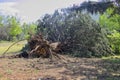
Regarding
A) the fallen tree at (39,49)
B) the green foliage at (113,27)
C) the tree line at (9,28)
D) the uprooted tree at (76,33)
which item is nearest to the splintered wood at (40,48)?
the fallen tree at (39,49)

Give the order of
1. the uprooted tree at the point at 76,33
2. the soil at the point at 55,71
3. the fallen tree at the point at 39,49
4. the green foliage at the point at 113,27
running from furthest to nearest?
1. the green foliage at the point at 113,27
2. the uprooted tree at the point at 76,33
3. the fallen tree at the point at 39,49
4. the soil at the point at 55,71

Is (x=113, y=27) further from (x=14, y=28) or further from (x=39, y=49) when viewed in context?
(x=14, y=28)

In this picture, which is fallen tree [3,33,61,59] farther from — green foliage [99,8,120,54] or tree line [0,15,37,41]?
tree line [0,15,37,41]

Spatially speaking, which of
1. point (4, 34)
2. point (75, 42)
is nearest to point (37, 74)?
point (75, 42)

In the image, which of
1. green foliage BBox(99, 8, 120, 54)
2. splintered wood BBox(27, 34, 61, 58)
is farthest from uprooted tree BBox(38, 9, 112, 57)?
splintered wood BBox(27, 34, 61, 58)

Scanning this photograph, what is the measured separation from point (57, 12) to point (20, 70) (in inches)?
392

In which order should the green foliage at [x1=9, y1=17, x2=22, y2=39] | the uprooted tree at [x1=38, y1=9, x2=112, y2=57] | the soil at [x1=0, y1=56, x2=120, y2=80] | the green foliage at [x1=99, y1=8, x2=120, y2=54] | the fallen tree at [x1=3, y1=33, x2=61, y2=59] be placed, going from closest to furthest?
the soil at [x1=0, y1=56, x2=120, y2=80] → the fallen tree at [x1=3, y1=33, x2=61, y2=59] → the uprooted tree at [x1=38, y1=9, x2=112, y2=57] → the green foliage at [x1=99, y1=8, x2=120, y2=54] → the green foliage at [x1=9, y1=17, x2=22, y2=39]

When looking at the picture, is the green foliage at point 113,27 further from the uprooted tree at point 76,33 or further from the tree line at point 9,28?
the tree line at point 9,28

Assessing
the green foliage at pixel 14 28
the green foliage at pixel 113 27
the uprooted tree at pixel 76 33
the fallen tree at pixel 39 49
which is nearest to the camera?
the fallen tree at pixel 39 49

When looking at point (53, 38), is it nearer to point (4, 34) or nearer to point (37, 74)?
point (37, 74)

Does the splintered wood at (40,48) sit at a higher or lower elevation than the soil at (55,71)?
higher

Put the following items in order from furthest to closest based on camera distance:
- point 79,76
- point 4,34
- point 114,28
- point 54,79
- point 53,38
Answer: point 4,34
point 114,28
point 53,38
point 79,76
point 54,79

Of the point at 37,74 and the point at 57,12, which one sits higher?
the point at 57,12

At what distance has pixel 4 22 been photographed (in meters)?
71.2
